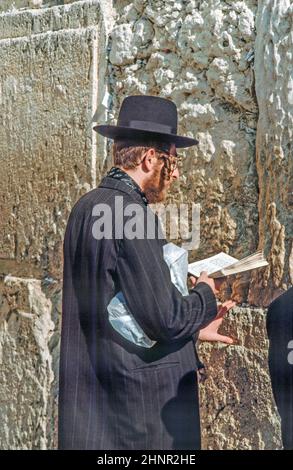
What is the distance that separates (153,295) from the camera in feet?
10.8

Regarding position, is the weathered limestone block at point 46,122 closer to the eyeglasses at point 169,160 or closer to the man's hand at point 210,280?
the eyeglasses at point 169,160

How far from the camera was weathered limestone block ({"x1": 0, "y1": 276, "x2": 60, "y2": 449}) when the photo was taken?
15.8 ft

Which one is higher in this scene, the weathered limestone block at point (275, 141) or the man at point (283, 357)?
the weathered limestone block at point (275, 141)

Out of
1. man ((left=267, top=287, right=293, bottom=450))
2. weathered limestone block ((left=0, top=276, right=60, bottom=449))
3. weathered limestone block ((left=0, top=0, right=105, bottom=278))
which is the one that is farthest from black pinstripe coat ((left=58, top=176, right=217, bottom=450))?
weathered limestone block ((left=0, top=276, right=60, bottom=449))

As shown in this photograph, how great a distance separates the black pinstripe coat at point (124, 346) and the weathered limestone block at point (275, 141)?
0.54 meters

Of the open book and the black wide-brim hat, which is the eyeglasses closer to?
the black wide-brim hat

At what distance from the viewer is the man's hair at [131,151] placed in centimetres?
350

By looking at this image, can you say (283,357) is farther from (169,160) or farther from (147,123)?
(147,123)

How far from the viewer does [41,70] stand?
4.80 meters

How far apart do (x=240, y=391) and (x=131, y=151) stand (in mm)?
1146

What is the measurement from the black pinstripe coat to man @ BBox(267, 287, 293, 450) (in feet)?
1.16

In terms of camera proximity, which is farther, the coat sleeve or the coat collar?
the coat collar

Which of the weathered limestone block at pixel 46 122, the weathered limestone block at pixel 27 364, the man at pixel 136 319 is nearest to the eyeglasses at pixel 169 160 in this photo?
the man at pixel 136 319

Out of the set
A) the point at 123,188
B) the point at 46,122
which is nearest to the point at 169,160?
the point at 123,188
